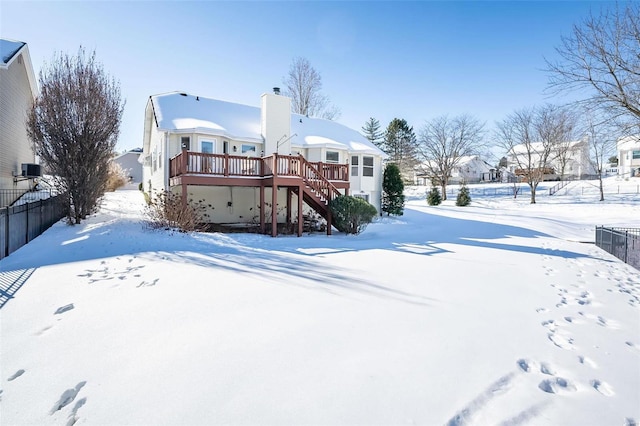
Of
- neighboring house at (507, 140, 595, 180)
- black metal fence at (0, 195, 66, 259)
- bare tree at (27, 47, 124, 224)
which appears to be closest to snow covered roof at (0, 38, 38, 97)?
bare tree at (27, 47, 124, 224)

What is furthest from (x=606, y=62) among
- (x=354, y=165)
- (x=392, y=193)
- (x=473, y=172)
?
(x=473, y=172)

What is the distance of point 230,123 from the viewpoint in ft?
56.1

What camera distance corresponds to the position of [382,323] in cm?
439

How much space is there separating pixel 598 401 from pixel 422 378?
1.53 meters

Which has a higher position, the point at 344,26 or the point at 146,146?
the point at 344,26

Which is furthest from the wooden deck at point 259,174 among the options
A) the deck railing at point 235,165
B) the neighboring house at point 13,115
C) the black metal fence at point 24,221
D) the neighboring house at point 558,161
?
the neighboring house at point 558,161

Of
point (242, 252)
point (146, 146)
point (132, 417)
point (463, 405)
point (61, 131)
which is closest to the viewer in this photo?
point (132, 417)

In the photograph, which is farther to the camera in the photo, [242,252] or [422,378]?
[242,252]

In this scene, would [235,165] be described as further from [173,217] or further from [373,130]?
[373,130]

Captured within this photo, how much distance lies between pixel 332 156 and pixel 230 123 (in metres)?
6.06

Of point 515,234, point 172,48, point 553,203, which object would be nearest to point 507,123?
point 553,203

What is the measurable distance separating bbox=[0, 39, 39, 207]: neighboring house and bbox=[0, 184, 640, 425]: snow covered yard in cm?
1021

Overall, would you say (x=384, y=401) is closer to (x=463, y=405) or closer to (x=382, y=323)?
(x=463, y=405)

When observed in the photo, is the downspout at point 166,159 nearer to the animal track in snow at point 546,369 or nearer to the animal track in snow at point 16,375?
the animal track in snow at point 16,375
